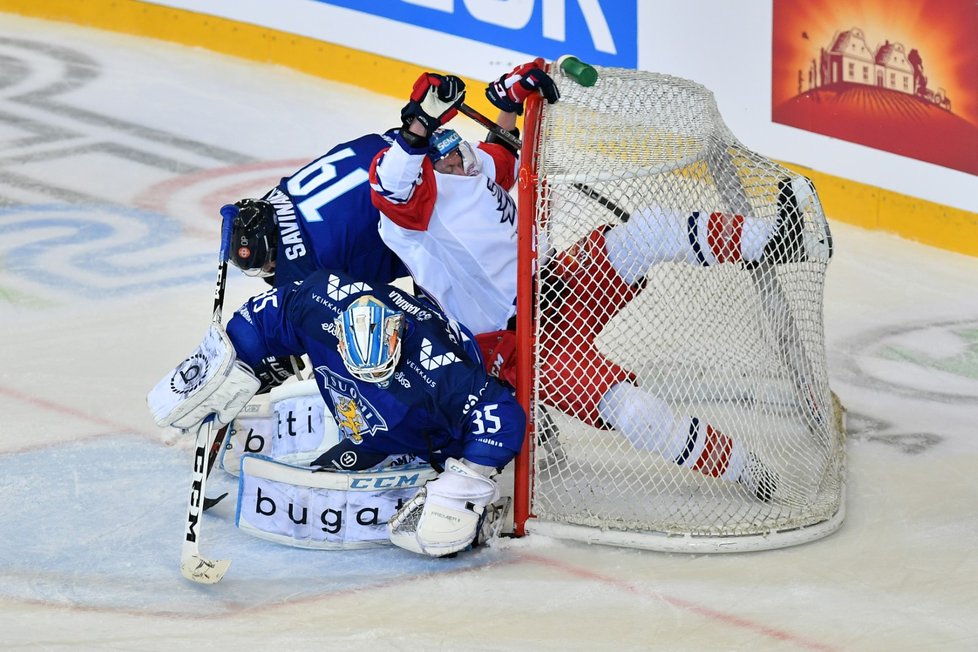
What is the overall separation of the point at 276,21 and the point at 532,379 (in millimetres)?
4798

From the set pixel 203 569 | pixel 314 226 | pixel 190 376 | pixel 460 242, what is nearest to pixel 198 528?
pixel 203 569

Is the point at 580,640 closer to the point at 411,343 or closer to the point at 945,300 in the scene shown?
the point at 411,343

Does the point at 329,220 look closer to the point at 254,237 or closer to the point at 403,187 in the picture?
the point at 254,237

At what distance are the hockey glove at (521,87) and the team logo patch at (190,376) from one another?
→ 3.23 ft

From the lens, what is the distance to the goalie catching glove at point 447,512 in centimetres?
341

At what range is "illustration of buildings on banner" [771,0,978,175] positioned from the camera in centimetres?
552

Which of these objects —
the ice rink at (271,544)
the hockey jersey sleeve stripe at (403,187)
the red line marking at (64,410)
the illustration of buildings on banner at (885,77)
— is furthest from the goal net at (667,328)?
the illustration of buildings on banner at (885,77)

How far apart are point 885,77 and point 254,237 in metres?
3.02

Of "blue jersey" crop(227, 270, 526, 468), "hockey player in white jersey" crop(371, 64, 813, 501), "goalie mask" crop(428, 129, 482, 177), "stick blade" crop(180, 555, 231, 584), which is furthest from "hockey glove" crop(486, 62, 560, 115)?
"stick blade" crop(180, 555, 231, 584)

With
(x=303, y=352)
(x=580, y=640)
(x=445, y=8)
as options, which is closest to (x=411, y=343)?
(x=303, y=352)

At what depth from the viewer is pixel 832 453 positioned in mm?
3992

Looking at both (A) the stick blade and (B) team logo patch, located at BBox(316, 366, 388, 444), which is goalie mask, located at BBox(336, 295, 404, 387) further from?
(A) the stick blade

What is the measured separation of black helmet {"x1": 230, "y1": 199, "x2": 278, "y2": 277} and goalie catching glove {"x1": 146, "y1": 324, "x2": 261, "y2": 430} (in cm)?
29

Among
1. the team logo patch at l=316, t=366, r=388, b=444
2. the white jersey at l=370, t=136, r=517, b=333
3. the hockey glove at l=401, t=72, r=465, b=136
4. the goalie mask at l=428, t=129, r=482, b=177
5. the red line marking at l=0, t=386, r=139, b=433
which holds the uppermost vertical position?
the hockey glove at l=401, t=72, r=465, b=136
